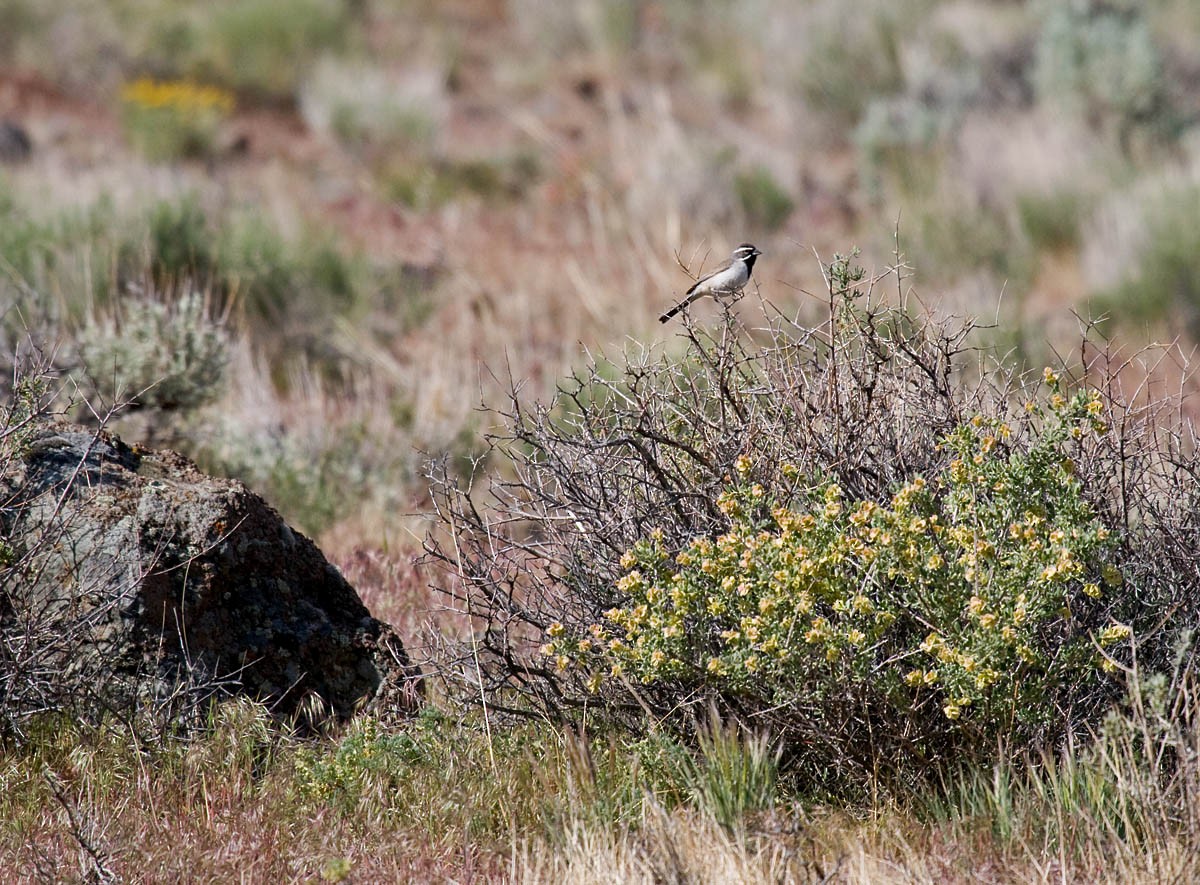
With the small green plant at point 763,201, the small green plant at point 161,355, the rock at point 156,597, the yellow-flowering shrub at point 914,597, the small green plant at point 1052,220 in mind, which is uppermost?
the small green plant at point 763,201

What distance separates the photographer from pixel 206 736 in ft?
13.7

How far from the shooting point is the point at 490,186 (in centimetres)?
1439

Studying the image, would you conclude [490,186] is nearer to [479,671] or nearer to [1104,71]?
[1104,71]

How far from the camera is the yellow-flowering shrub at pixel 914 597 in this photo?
11.6 ft

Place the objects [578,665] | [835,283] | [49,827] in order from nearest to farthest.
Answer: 1. [49,827]
2. [578,665]
3. [835,283]

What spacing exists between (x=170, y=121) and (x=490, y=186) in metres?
3.13

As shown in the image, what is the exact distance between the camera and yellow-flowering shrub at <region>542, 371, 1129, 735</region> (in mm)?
3523

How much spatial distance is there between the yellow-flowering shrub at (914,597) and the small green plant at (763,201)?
990 cm

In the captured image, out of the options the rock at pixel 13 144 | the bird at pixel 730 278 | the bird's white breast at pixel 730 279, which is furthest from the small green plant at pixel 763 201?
the bird's white breast at pixel 730 279

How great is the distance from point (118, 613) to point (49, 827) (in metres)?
0.65

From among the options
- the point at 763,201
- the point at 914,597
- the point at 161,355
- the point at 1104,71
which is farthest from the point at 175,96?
the point at 914,597

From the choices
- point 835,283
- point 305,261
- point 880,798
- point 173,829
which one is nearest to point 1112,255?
point 305,261

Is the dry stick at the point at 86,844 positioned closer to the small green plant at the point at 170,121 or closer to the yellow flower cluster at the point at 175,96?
the small green plant at the point at 170,121

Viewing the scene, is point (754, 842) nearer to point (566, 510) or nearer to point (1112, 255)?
point (566, 510)
